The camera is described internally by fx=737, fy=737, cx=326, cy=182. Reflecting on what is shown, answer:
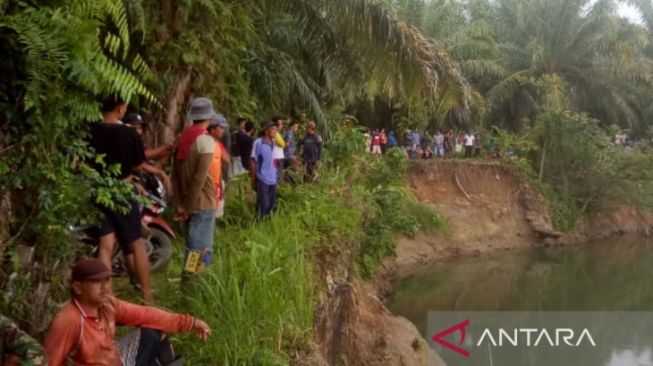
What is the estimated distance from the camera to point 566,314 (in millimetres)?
15711

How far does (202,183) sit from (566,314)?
41.6 ft

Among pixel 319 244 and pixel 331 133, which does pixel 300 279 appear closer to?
pixel 319 244

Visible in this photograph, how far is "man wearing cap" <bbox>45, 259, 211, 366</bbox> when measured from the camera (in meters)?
2.98

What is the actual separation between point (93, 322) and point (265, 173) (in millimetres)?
4328

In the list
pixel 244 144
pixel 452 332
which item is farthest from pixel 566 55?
pixel 244 144

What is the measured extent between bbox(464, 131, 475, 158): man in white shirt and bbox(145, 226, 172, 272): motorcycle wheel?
57.7 feet

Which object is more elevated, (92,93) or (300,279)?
(92,93)

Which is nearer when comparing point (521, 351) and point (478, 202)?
point (521, 351)

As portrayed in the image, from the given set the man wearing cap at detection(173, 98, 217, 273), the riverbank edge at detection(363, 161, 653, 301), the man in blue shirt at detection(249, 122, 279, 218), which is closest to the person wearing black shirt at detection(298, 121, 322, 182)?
the man in blue shirt at detection(249, 122, 279, 218)

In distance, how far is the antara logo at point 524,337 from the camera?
517 inches

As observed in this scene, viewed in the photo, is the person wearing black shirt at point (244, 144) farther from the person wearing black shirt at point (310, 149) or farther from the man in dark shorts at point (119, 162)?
the man in dark shorts at point (119, 162)

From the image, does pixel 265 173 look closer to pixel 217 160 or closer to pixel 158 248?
pixel 158 248

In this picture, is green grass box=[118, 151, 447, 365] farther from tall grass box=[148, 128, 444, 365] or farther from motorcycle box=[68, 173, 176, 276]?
motorcycle box=[68, 173, 176, 276]

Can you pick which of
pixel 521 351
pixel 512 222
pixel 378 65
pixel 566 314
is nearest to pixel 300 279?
pixel 378 65
